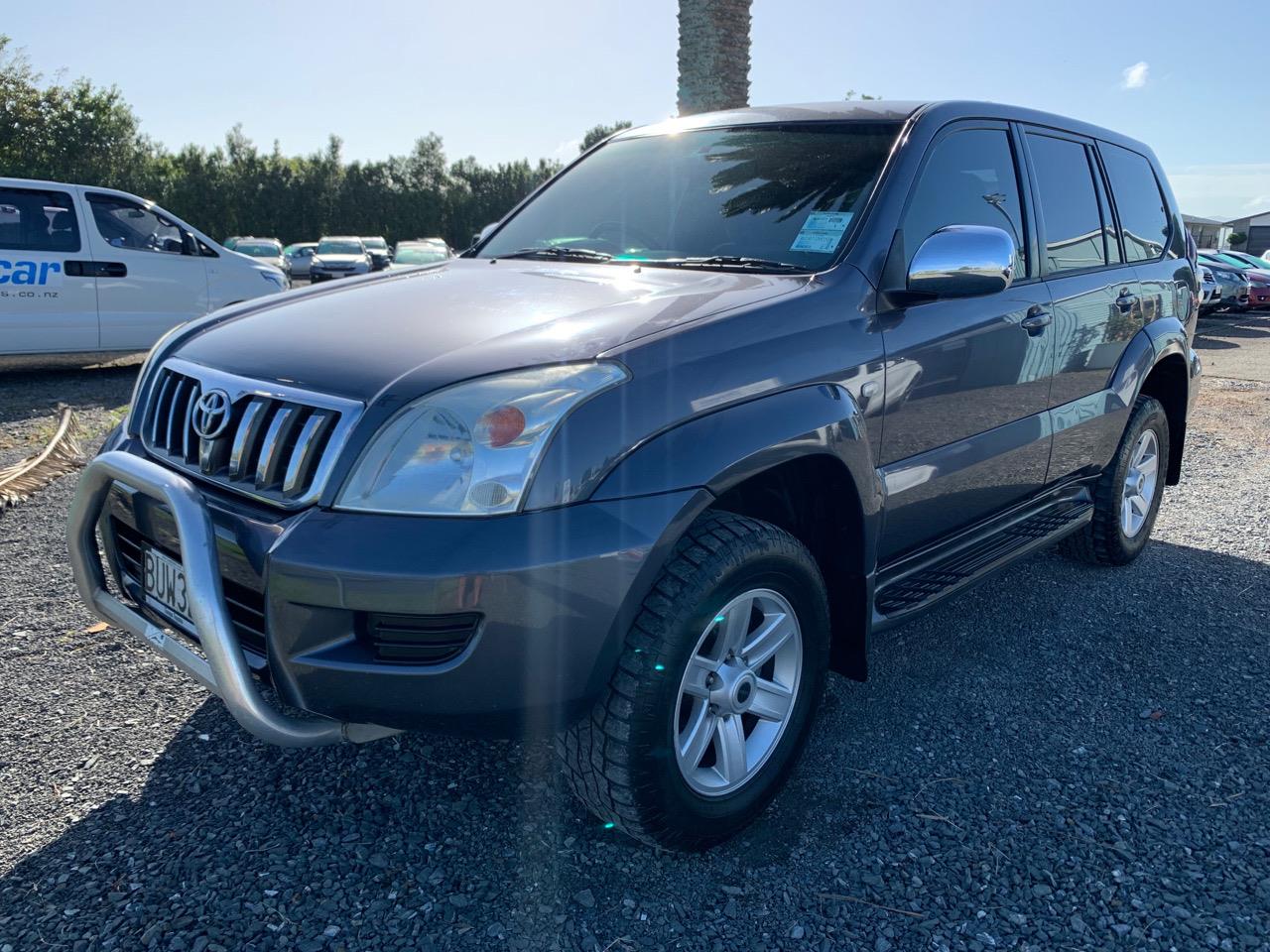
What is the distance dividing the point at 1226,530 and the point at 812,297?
3.83 metres

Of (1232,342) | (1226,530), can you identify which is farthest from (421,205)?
(1226,530)

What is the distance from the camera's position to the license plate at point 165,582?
2182 mm

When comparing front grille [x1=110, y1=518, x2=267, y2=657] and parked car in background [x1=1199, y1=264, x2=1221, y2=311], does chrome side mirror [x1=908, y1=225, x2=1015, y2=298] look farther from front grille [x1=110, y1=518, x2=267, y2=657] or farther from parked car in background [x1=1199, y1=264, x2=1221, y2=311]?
parked car in background [x1=1199, y1=264, x2=1221, y2=311]

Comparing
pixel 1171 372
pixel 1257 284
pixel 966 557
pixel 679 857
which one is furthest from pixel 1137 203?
pixel 1257 284

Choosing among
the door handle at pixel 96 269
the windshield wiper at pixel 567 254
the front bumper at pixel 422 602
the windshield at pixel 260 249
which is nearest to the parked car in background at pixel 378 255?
the windshield at pixel 260 249

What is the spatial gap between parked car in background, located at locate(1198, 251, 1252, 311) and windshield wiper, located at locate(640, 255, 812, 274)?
64.0 ft

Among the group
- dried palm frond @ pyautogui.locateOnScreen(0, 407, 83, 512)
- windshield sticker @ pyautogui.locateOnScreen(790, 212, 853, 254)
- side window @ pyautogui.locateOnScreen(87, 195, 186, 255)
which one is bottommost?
dried palm frond @ pyautogui.locateOnScreen(0, 407, 83, 512)

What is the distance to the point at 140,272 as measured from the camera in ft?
29.2

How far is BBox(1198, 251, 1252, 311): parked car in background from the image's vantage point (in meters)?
19.2

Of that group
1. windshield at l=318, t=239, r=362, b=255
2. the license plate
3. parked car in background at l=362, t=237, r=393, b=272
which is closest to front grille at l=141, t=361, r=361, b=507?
the license plate

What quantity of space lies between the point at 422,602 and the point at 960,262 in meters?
1.67

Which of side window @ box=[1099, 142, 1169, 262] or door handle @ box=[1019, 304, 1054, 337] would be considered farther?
side window @ box=[1099, 142, 1169, 262]

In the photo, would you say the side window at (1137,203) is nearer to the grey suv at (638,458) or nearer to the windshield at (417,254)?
the grey suv at (638,458)

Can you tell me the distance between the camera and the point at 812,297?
245 cm
